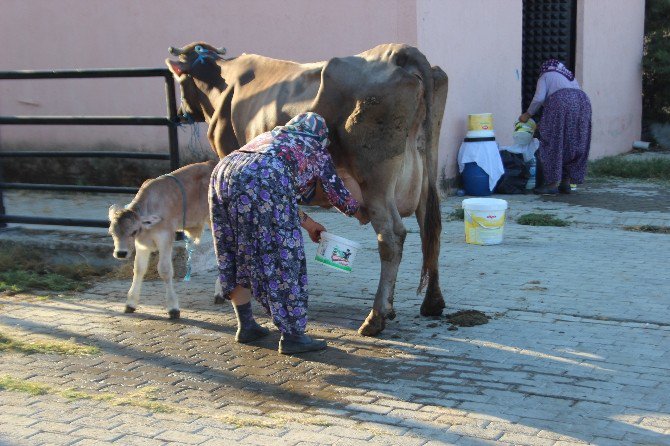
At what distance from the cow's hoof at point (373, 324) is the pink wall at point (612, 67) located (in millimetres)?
9212

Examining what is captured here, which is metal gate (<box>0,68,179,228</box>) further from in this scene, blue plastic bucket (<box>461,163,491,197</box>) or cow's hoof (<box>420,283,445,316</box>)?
blue plastic bucket (<box>461,163,491,197</box>)

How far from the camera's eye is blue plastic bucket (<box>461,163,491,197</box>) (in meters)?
11.5

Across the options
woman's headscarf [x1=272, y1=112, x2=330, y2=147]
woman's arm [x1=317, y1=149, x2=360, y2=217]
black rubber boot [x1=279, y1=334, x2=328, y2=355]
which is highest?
woman's headscarf [x1=272, y1=112, x2=330, y2=147]

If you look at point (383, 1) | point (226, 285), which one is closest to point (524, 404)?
point (226, 285)

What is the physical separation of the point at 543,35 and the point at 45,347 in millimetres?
10144

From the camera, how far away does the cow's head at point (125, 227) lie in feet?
20.9

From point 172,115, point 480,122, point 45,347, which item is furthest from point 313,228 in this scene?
point 480,122

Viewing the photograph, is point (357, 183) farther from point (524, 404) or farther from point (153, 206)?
point (524, 404)

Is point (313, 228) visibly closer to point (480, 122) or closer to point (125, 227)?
point (125, 227)

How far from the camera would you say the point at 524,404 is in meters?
4.80

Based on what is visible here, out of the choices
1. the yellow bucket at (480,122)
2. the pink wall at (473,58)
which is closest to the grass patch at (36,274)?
the pink wall at (473,58)

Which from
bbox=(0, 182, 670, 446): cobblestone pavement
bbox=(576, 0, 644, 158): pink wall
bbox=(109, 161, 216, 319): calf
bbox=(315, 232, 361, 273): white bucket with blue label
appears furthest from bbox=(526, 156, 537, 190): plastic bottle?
bbox=(315, 232, 361, 273): white bucket with blue label

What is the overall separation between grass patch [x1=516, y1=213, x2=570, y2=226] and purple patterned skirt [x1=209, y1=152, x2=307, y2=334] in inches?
187

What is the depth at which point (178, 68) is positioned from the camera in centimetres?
740
